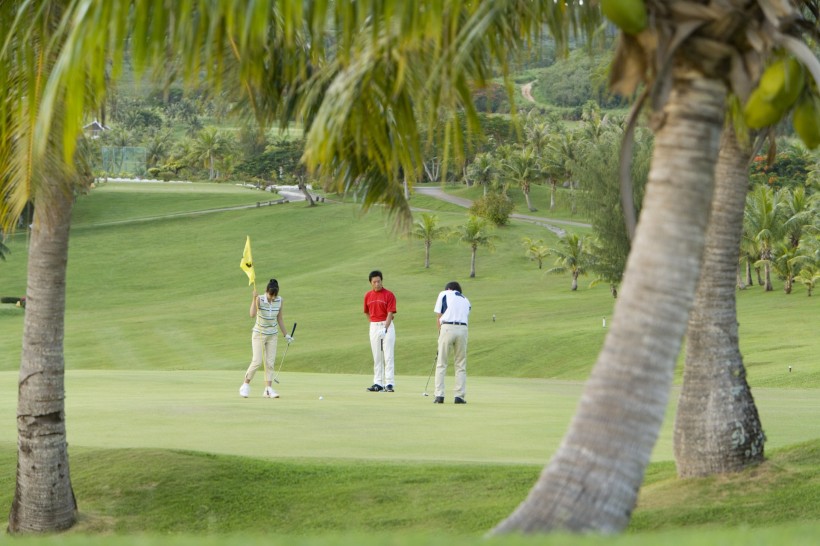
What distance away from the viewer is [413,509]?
1020 centimetres

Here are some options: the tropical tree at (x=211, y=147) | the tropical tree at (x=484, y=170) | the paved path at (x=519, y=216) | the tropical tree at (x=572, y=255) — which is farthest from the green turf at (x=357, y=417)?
the tropical tree at (x=211, y=147)

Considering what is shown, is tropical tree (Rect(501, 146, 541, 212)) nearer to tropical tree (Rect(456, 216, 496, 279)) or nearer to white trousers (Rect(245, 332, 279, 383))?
tropical tree (Rect(456, 216, 496, 279))

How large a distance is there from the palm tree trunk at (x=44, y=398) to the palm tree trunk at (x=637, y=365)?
616 centimetres

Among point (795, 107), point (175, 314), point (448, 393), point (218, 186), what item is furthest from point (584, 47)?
point (218, 186)

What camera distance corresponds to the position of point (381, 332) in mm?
22141

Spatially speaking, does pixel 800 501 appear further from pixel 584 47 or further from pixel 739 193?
pixel 584 47

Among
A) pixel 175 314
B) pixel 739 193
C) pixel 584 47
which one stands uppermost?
pixel 584 47

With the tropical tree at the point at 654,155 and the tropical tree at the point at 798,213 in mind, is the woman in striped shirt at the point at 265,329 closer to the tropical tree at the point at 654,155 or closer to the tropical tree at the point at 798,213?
the tropical tree at the point at 654,155

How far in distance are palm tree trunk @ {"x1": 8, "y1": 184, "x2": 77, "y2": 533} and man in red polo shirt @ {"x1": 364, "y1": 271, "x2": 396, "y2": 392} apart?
10.7m

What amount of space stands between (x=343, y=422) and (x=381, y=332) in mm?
7053

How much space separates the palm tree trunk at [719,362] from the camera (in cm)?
1020

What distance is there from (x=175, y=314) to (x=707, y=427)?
4873 centimetres

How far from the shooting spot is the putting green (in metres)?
12.9

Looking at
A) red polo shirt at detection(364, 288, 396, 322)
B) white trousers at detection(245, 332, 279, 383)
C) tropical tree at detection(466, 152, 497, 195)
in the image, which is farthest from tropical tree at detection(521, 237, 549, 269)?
white trousers at detection(245, 332, 279, 383)
